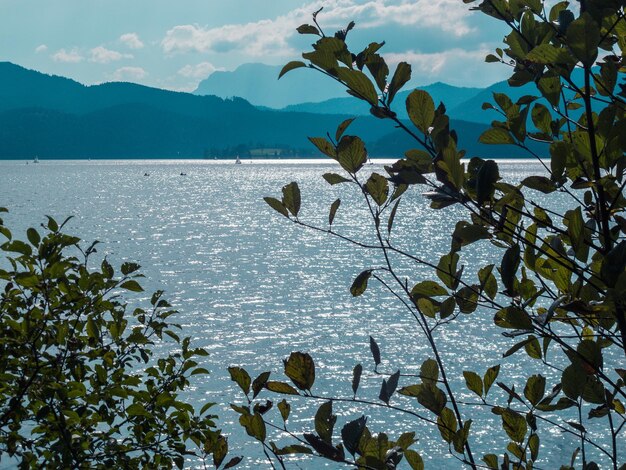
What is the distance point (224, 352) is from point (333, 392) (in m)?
8.50

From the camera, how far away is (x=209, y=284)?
5491cm

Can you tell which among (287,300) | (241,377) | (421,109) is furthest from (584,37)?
(287,300)

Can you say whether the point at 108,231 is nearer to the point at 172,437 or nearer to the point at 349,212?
the point at 349,212

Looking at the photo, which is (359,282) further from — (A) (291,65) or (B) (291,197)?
(A) (291,65)

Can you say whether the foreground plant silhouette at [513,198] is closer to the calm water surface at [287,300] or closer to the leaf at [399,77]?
the leaf at [399,77]

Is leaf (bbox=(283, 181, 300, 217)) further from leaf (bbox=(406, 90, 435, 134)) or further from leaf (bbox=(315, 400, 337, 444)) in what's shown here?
leaf (bbox=(315, 400, 337, 444))

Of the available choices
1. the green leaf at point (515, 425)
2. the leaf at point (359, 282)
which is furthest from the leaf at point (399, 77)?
the green leaf at point (515, 425)

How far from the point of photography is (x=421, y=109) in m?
1.67

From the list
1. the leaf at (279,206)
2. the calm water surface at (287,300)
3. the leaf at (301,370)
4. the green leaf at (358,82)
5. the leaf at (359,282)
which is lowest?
the calm water surface at (287,300)

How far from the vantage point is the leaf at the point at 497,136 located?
1.85 meters

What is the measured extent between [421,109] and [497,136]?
0.30m

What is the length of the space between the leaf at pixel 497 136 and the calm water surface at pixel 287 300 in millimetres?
22833

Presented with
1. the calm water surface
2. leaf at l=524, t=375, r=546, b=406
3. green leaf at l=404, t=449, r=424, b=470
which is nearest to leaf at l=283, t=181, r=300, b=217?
green leaf at l=404, t=449, r=424, b=470

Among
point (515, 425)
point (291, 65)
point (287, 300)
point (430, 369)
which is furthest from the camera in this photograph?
point (287, 300)
